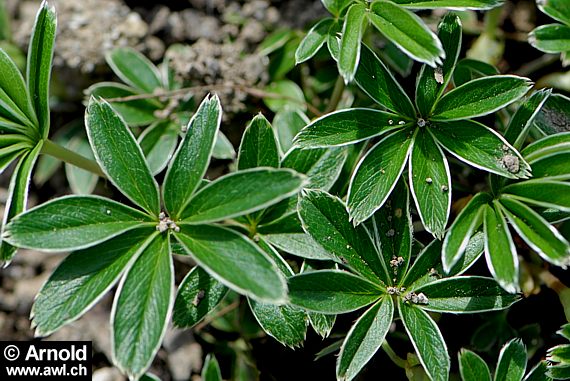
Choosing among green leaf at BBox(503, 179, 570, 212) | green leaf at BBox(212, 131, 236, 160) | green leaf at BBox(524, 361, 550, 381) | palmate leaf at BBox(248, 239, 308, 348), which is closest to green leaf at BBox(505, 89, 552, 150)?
green leaf at BBox(503, 179, 570, 212)

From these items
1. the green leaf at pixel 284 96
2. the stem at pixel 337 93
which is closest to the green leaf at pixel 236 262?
the stem at pixel 337 93

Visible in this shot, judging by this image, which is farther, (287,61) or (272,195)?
(287,61)

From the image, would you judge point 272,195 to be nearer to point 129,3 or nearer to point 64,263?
point 64,263

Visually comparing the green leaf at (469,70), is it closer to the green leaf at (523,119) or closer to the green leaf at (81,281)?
the green leaf at (523,119)

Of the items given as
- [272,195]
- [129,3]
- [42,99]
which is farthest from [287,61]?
[272,195]

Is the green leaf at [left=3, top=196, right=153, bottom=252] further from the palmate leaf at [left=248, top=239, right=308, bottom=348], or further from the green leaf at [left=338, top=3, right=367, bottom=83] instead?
the green leaf at [left=338, top=3, right=367, bottom=83]

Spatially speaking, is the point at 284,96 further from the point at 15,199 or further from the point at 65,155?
the point at 15,199
